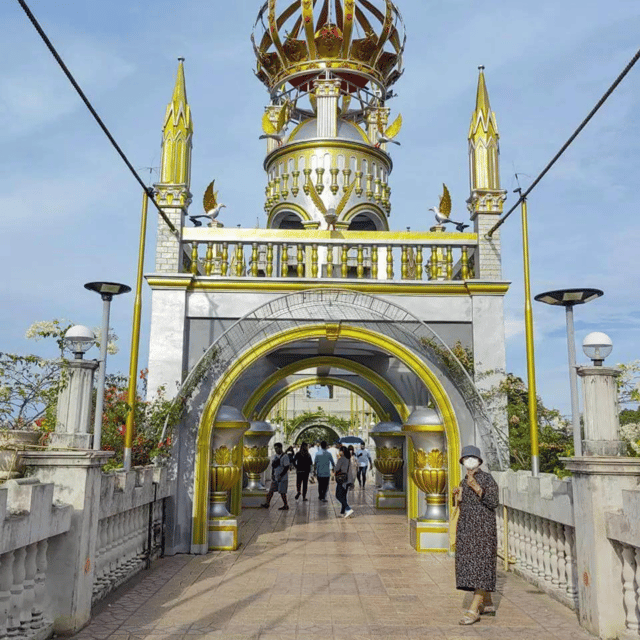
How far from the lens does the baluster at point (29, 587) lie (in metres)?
4.47

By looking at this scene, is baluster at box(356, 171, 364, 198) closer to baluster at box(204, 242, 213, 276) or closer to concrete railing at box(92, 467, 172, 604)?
baluster at box(204, 242, 213, 276)

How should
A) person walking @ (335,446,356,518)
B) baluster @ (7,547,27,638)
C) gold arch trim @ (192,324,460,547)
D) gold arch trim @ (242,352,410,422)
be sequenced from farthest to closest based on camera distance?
gold arch trim @ (242,352,410,422), person walking @ (335,446,356,518), gold arch trim @ (192,324,460,547), baluster @ (7,547,27,638)

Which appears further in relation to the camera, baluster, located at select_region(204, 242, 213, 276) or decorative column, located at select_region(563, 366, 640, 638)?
baluster, located at select_region(204, 242, 213, 276)

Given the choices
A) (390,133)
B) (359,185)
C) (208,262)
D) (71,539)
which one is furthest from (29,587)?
(390,133)

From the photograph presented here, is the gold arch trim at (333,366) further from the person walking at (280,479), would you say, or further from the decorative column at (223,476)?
the decorative column at (223,476)

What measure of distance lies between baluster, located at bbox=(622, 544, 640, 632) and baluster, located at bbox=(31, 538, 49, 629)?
155 inches

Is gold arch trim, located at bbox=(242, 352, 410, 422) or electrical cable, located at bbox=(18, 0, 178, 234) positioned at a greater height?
electrical cable, located at bbox=(18, 0, 178, 234)

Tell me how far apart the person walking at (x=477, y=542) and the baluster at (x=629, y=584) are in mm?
966

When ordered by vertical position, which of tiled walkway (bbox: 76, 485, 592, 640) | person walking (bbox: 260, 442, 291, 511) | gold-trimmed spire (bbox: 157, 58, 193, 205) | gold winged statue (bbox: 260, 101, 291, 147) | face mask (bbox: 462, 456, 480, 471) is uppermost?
gold winged statue (bbox: 260, 101, 291, 147)

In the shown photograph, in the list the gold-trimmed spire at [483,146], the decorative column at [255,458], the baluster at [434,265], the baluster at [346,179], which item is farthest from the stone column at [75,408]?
the decorative column at [255,458]

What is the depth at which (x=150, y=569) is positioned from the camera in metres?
7.59

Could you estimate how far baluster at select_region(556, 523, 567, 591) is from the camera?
6090 mm

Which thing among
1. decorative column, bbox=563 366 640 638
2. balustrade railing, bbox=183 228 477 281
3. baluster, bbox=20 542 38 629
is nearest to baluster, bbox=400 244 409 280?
balustrade railing, bbox=183 228 477 281

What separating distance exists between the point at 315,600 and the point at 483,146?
6.56 meters
